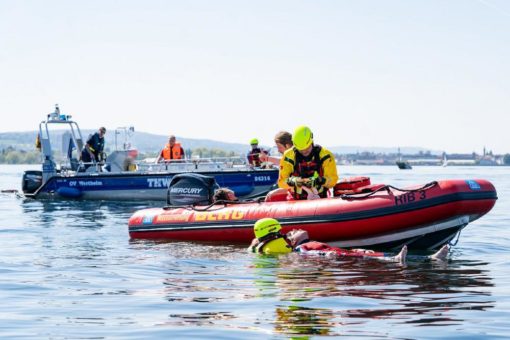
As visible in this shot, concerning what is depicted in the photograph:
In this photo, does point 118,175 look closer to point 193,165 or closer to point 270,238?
point 193,165

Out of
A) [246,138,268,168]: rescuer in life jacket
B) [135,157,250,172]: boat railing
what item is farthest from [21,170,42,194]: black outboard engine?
[246,138,268,168]: rescuer in life jacket

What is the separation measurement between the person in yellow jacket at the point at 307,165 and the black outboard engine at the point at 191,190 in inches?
87.8

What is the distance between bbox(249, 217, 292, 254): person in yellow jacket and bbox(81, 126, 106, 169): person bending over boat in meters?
14.2

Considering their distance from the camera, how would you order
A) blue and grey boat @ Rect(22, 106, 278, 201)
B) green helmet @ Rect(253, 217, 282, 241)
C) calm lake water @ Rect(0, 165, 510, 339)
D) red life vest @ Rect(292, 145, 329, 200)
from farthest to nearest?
blue and grey boat @ Rect(22, 106, 278, 201) < red life vest @ Rect(292, 145, 329, 200) < green helmet @ Rect(253, 217, 282, 241) < calm lake water @ Rect(0, 165, 510, 339)

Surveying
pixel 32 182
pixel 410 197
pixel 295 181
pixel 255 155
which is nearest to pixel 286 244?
pixel 295 181

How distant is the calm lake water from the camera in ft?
22.3

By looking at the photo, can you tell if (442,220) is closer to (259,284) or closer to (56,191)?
(259,284)

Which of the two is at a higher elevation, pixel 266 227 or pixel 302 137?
pixel 302 137

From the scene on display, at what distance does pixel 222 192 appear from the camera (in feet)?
46.1

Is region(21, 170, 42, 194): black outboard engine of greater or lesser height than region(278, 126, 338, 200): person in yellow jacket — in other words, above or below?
below

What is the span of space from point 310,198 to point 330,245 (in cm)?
85

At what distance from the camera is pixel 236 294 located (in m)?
8.40

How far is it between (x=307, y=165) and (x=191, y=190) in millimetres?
2903

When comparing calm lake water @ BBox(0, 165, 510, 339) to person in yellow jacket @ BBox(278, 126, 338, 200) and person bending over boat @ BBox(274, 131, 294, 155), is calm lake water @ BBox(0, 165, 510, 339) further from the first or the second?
person bending over boat @ BBox(274, 131, 294, 155)
